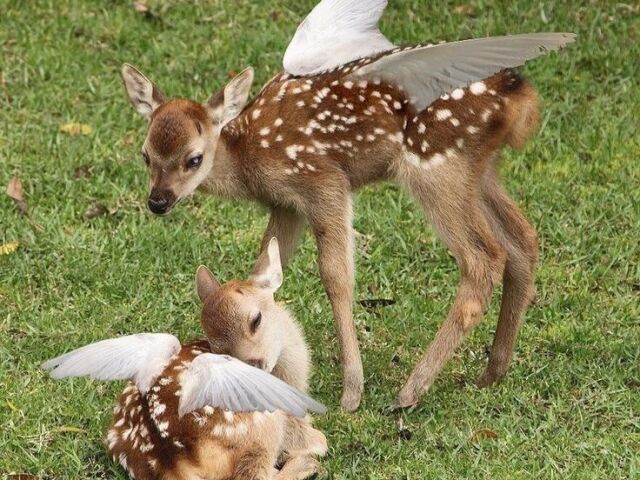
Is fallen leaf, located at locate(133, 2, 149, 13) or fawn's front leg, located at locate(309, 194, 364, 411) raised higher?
fawn's front leg, located at locate(309, 194, 364, 411)

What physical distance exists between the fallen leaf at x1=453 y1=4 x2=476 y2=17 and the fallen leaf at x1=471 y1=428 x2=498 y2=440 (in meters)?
4.41

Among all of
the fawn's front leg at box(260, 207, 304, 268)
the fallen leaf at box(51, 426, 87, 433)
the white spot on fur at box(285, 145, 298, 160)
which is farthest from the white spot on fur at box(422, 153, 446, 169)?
the fallen leaf at box(51, 426, 87, 433)

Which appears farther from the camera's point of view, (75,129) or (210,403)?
(75,129)

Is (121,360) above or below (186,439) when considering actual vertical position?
above

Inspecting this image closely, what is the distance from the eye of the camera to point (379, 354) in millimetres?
7227

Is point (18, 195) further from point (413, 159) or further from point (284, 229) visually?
point (413, 159)

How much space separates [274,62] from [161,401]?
4.45m

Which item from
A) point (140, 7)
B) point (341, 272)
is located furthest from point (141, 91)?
point (140, 7)

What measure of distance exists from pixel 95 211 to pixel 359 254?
150 cm

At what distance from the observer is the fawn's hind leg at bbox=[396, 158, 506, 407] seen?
22.1 ft

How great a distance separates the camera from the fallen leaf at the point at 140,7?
10.3 m

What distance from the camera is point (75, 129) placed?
913 centimetres

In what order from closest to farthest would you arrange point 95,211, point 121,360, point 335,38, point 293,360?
point 121,360, point 293,360, point 335,38, point 95,211

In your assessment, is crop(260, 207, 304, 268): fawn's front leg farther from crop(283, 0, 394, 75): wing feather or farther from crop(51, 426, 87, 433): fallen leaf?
crop(51, 426, 87, 433): fallen leaf
